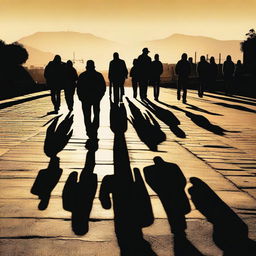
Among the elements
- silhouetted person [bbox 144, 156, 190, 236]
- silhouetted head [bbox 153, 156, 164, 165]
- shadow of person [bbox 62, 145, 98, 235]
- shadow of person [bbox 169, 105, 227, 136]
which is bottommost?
shadow of person [bbox 169, 105, 227, 136]

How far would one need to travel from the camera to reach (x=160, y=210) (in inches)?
204

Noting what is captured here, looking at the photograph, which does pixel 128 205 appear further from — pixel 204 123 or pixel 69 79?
pixel 69 79

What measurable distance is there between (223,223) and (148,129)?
788cm

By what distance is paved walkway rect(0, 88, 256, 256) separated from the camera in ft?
13.6

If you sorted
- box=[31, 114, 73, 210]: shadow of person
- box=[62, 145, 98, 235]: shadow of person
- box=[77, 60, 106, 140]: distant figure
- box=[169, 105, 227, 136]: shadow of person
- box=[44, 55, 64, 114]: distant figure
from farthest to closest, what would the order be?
box=[44, 55, 64, 114]: distant figure
box=[169, 105, 227, 136]: shadow of person
box=[77, 60, 106, 140]: distant figure
box=[31, 114, 73, 210]: shadow of person
box=[62, 145, 98, 235]: shadow of person

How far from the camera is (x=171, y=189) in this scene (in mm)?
6102

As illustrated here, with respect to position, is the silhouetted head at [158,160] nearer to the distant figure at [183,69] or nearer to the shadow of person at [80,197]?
the shadow of person at [80,197]

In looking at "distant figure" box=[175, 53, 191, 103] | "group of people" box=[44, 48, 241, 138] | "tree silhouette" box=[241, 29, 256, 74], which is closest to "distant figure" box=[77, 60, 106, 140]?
"group of people" box=[44, 48, 241, 138]

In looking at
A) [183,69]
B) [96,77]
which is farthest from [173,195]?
[183,69]

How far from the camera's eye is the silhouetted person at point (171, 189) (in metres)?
4.80

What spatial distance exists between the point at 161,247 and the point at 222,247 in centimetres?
48

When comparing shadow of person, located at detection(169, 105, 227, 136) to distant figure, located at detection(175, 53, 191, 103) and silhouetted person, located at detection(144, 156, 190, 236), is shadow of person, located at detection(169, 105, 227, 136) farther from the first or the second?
distant figure, located at detection(175, 53, 191, 103)

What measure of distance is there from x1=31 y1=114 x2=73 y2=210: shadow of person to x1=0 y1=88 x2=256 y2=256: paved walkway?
8 centimetres

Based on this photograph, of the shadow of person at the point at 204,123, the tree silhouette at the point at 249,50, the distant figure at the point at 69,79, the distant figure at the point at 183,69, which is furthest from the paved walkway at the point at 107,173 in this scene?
the tree silhouette at the point at 249,50
